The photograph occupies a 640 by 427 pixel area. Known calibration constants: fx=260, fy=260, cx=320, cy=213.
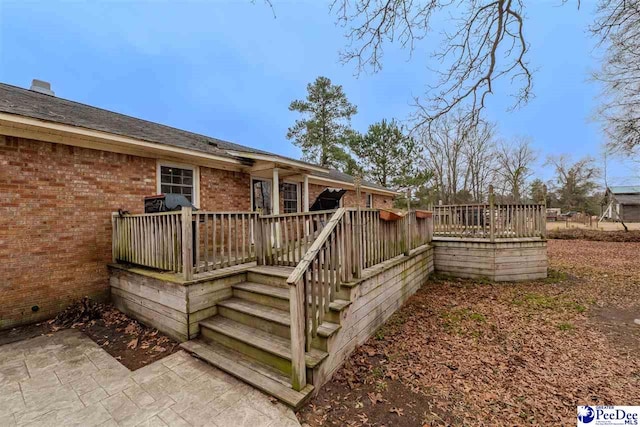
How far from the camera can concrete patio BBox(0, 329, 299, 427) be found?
239 centimetres

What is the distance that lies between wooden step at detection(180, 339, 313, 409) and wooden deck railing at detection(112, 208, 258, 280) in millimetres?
1003

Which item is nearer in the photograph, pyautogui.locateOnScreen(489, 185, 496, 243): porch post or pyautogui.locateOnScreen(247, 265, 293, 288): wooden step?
pyautogui.locateOnScreen(247, 265, 293, 288): wooden step

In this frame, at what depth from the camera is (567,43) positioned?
16.4 ft

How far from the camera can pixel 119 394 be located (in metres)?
2.73

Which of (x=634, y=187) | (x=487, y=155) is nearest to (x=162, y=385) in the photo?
(x=487, y=155)

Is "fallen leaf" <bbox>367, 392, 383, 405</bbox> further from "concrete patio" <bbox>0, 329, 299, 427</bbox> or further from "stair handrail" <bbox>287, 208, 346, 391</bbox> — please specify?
"concrete patio" <bbox>0, 329, 299, 427</bbox>

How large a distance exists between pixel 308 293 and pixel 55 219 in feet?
16.5

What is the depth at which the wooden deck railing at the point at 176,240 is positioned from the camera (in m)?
3.85

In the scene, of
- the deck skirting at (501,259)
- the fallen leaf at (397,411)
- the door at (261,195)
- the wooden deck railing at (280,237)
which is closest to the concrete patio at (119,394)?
the fallen leaf at (397,411)

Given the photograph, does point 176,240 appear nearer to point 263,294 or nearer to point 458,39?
point 263,294

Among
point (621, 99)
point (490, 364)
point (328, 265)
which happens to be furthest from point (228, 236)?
point (621, 99)

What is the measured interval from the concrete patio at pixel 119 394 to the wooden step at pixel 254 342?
347mm

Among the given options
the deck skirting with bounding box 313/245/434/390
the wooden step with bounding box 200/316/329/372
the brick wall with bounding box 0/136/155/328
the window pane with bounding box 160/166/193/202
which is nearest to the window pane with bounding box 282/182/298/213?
the window pane with bounding box 160/166/193/202

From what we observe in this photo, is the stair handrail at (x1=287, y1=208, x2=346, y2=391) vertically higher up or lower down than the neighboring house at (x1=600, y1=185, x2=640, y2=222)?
lower down
